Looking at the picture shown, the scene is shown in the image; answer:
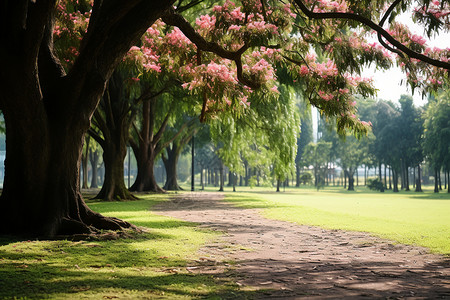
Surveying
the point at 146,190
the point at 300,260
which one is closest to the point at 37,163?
the point at 300,260

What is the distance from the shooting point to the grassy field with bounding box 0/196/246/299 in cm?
482

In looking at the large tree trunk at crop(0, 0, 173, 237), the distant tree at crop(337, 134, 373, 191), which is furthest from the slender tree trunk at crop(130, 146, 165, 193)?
the distant tree at crop(337, 134, 373, 191)

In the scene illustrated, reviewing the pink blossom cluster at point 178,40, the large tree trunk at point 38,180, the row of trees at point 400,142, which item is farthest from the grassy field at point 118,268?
the row of trees at point 400,142

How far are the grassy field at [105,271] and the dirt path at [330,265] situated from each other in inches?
22.8

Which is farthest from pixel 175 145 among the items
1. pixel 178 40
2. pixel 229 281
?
pixel 229 281

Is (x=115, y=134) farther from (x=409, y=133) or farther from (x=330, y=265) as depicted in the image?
(x=409, y=133)

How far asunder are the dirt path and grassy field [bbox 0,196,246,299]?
580 millimetres

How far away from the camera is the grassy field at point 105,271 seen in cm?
482

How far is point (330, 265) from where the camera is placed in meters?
6.80

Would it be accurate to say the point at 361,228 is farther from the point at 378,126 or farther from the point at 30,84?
the point at 378,126

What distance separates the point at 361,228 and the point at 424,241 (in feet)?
8.43

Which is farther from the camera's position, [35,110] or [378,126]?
[378,126]

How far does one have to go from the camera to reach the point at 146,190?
32.2 metres

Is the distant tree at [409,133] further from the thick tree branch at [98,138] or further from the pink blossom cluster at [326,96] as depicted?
the pink blossom cluster at [326,96]
